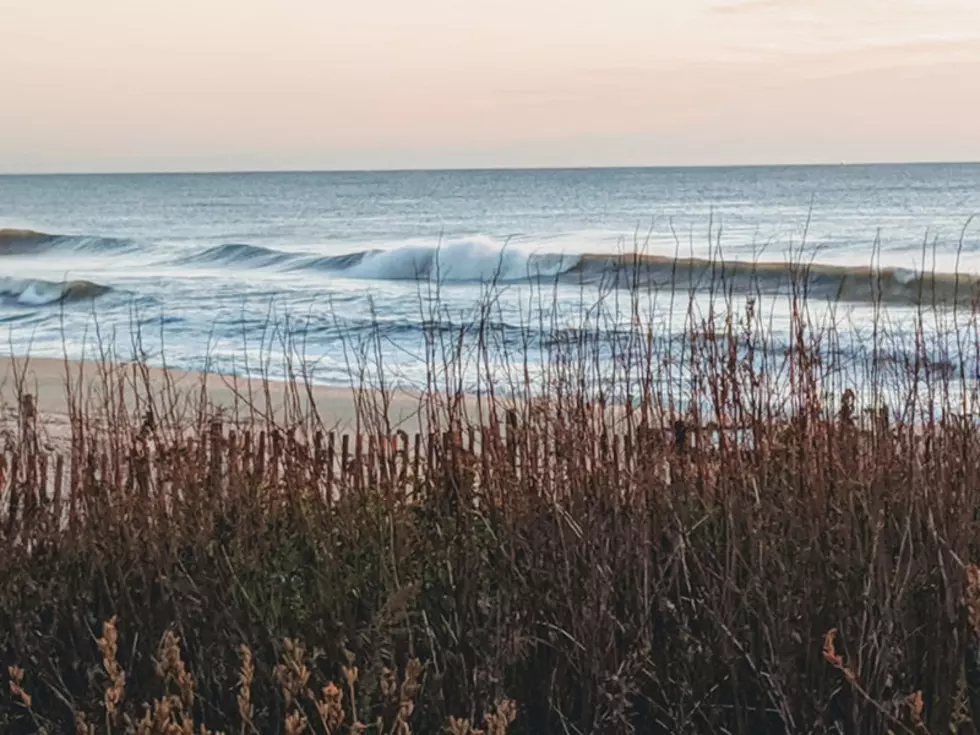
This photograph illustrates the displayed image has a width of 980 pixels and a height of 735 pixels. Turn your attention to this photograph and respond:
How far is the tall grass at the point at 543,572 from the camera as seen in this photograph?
3.51 meters

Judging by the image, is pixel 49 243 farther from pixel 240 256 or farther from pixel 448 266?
pixel 448 266

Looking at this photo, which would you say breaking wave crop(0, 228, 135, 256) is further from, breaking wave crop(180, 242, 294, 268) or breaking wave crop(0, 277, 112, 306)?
breaking wave crop(0, 277, 112, 306)

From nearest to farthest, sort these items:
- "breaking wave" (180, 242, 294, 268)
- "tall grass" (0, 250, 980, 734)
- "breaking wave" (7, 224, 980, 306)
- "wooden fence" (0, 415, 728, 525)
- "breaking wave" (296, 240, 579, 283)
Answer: "tall grass" (0, 250, 980, 734)
"wooden fence" (0, 415, 728, 525)
"breaking wave" (7, 224, 980, 306)
"breaking wave" (296, 240, 579, 283)
"breaking wave" (180, 242, 294, 268)

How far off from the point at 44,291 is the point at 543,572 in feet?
70.1

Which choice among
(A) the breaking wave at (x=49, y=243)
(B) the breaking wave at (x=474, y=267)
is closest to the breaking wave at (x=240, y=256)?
(B) the breaking wave at (x=474, y=267)

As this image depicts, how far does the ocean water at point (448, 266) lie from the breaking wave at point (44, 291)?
8 centimetres

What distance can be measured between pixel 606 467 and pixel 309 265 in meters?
26.6

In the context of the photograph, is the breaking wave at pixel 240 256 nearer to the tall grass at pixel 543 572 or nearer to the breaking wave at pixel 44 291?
the breaking wave at pixel 44 291

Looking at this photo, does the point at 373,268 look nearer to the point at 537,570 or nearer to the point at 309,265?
the point at 309,265

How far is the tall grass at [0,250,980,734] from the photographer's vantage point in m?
3.51

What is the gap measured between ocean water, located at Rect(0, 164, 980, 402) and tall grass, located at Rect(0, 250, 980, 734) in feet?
1.57

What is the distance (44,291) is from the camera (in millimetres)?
23328

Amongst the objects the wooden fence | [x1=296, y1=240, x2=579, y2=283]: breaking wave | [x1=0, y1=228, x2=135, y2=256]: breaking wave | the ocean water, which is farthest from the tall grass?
[x1=0, y1=228, x2=135, y2=256]: breaking wave

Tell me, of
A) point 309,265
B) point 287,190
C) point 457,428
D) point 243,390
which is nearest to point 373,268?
point 309,265
